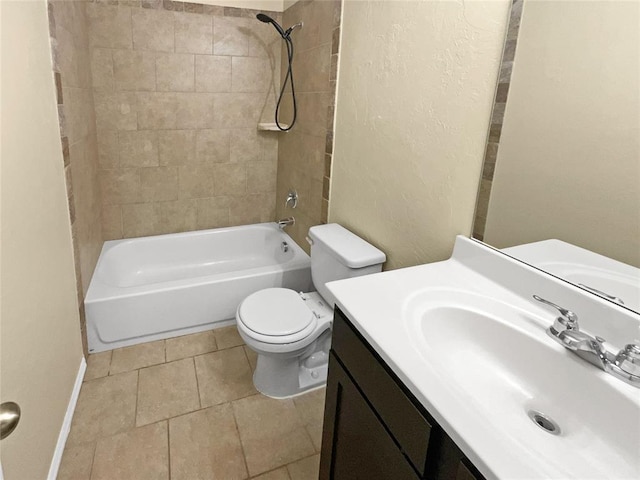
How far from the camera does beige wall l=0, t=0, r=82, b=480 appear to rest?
1.07 m

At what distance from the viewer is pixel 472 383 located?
93cm

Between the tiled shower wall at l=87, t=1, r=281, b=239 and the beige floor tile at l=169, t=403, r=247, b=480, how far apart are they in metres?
1.63

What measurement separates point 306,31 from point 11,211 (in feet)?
6.27

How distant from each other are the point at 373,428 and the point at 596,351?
513 millimetres

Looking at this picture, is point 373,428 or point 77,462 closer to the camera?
point 373,428

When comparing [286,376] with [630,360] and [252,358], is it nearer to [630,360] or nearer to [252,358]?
[252,358]

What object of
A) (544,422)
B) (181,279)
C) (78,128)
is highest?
(78,128)

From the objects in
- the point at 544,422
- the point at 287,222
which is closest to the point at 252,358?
the point at 287,222

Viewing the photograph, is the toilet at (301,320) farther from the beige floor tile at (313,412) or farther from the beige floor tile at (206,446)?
the beige floor tile at (206,446)

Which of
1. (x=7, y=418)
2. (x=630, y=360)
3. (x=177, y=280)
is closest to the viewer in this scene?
(x=7, y=418)

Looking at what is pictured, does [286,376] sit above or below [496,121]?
below

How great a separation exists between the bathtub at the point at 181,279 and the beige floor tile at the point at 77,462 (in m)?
0.67

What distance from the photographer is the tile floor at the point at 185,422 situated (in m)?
1.51

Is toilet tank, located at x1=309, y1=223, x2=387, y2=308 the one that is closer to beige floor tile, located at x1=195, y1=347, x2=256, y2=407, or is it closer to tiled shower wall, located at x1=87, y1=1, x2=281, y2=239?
beige floor tile, located at x1=195, y1=347, x2=256, y2=407
